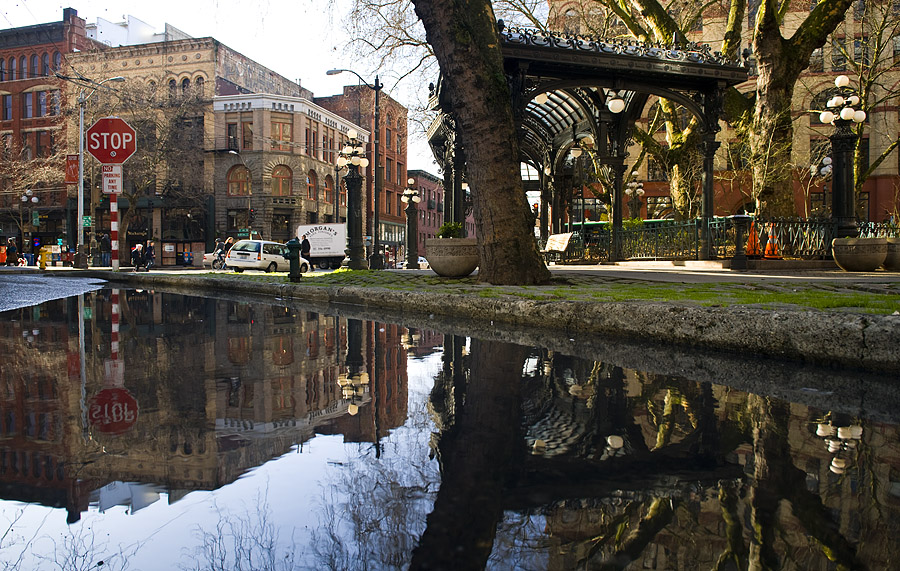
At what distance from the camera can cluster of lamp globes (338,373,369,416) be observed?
10.8 ft

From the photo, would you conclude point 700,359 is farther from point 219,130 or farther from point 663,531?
point 219,130

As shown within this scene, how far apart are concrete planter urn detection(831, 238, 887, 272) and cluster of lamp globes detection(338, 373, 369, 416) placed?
12941mm

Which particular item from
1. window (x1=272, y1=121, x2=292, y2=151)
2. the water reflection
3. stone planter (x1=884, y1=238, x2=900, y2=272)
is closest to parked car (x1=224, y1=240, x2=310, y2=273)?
window (x1=272, y1=121, x2=292, y2=151)

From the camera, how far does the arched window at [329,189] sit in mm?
52938

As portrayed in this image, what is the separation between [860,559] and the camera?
161 centimetres

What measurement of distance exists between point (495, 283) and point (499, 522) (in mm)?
8073

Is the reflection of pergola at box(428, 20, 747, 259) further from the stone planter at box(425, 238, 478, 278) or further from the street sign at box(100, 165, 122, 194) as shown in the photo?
the street sign at box(100, 165, 122, 194)

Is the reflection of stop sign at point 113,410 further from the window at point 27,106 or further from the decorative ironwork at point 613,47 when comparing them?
the window at point 27,106

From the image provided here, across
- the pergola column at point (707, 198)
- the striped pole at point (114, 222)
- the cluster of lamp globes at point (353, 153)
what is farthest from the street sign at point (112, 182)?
the pergola column at point (707, 198)

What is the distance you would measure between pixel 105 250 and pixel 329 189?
17551 millimetres

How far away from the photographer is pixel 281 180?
4828 centimetres

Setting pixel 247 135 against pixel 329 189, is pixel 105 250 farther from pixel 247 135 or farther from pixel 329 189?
pixel 329 189

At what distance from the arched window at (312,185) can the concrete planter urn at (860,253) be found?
41531mm

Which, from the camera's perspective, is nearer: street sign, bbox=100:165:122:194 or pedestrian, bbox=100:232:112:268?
street sign, bbox=100:165:122:194
